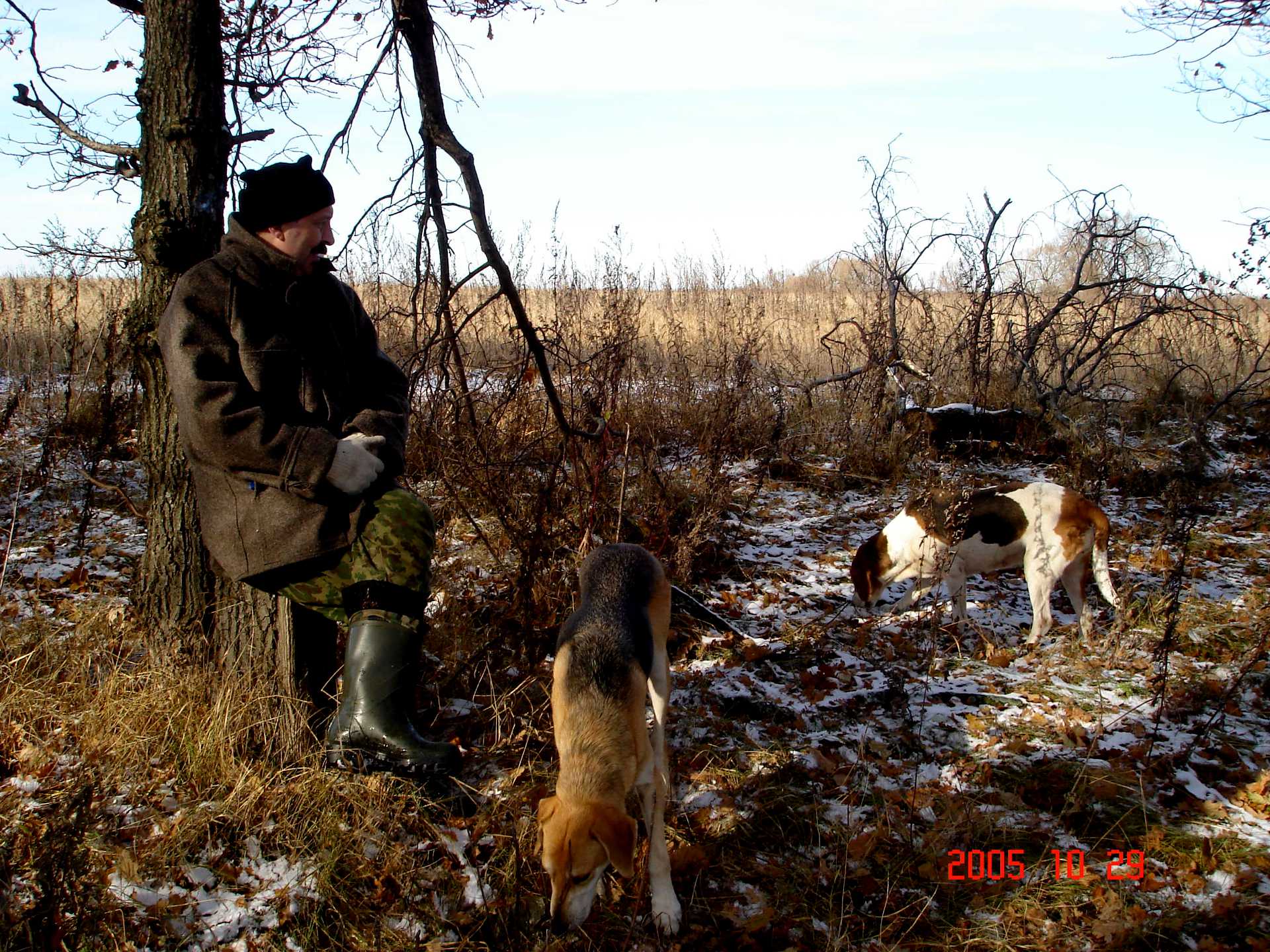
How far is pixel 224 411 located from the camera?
265cm

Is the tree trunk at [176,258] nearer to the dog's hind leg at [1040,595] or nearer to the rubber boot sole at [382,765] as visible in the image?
the rubber boot sole at [382,765]

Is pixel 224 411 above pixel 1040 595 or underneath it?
above

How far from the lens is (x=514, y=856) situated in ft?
9.11

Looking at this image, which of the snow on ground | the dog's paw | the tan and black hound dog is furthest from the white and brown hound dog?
the dog's paw

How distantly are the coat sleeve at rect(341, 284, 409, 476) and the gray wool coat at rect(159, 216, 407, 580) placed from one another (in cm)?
11

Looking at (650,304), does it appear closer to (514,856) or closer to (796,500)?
(796,500)

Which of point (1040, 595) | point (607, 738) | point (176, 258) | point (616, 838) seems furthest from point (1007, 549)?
point (176, 258)

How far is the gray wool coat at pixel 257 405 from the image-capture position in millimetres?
2686

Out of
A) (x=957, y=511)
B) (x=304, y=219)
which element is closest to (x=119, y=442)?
(x=304, y=219)

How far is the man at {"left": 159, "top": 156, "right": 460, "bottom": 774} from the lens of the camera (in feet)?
8.87

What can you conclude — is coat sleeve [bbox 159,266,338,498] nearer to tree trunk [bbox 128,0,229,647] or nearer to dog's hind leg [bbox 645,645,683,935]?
tree trunk [bbox 128,0,229,647]

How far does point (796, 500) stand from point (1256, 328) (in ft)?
45.5
